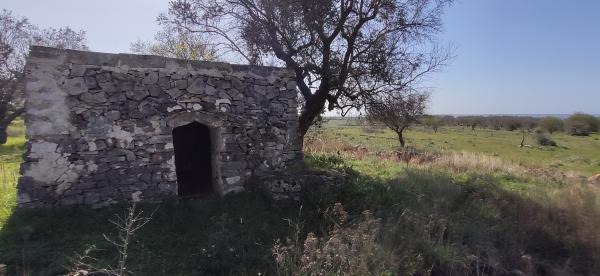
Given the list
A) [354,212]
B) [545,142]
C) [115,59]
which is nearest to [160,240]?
[115,59]

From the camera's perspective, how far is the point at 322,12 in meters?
9.59

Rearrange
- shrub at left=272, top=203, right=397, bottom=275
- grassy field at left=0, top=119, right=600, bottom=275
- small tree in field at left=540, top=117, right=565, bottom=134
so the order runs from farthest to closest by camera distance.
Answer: small tree in field at left=540, top=117, right=565, bottom=134 → grassy field at left=0, top=119, right=600, bottom=275 → shrub at left=272, top=203, right=397, bottom=275

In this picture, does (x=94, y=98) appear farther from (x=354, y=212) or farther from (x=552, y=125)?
(x=552, y=125)

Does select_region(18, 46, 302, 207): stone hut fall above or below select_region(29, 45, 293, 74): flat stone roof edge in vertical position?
below

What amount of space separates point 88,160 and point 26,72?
62.0 inches

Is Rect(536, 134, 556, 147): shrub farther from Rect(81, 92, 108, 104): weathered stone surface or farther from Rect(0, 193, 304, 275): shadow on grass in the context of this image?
Rect(81, 92, 108, 104): weathered stone surface

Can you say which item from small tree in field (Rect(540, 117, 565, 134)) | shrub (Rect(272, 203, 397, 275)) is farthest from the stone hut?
small tree in field (Rect(540, 117, 565, 134))

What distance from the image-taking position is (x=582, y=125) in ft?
155

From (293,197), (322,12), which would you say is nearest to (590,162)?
(322,12)

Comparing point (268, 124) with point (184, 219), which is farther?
point (268, 124)

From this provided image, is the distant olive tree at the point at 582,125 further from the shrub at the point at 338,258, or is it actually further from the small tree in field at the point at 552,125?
the shrub at the point at 338,258

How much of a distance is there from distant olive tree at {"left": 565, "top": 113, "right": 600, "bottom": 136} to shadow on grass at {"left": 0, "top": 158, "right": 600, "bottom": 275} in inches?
1892

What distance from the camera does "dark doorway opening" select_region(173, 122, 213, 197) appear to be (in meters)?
7.96

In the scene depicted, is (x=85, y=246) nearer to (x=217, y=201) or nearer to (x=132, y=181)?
(x=132, y=181)
